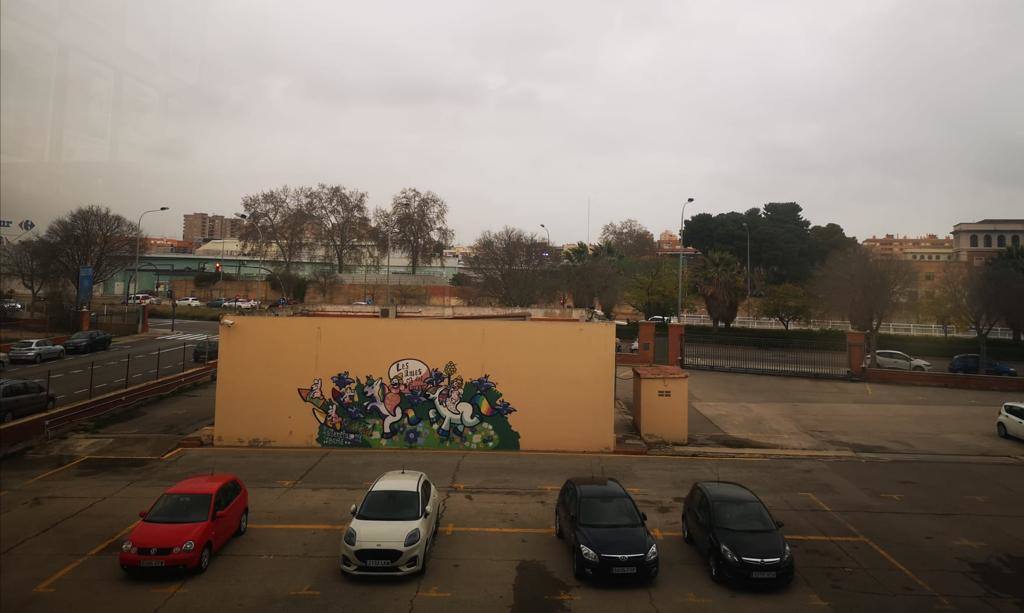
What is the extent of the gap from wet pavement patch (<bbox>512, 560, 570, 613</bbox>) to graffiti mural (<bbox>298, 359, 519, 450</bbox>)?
26.0 feet

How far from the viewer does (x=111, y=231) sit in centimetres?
5203

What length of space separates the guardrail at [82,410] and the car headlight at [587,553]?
1065cm

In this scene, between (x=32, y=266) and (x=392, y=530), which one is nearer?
(x=392, y=530)

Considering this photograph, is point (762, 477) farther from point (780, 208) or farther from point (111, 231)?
point (780, 208)

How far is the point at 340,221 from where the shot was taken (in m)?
57.3

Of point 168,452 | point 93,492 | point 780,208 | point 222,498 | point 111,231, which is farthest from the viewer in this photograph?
point 780,208

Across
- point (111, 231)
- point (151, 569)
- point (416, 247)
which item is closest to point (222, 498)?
point (151, 569)

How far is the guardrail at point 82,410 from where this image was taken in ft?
52.7

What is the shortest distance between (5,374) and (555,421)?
3041 cm

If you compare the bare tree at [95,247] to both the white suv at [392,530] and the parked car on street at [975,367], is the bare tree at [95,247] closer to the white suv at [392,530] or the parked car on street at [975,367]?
the white suv at [392,530]

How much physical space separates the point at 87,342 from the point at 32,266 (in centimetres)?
1475

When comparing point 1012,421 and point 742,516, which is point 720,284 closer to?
point 1012,421

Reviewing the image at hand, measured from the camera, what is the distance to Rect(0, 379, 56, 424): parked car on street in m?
18.2

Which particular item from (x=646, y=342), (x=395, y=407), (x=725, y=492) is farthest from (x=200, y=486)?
(x=646, y=342)
